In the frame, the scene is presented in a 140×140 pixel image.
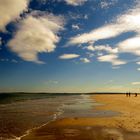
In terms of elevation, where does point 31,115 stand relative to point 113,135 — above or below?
above

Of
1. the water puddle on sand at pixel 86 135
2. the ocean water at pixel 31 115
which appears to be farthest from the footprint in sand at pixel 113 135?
the ocean water at pixel 31 115

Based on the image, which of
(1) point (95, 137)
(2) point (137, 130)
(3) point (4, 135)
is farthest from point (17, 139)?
(2) point (137, 130)

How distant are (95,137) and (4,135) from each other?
554 cm

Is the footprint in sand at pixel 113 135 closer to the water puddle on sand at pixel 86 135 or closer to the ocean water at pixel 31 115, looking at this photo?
the water puddle on sand at pixel 86 135

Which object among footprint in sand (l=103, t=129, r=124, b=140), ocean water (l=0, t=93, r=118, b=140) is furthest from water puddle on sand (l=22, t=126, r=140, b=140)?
ocean water (l=0, t=93, r=118, b=140)

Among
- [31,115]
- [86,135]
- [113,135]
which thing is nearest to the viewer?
[113,135]

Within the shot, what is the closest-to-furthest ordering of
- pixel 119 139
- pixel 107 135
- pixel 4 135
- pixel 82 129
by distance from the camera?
pixel 119 139, pixel 107 135, pixel 4 135, pixel 82 129

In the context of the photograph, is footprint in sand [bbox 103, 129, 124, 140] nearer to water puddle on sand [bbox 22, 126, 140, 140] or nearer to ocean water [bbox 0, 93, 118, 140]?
water puddle on sand [bbox 22, 126, 140, 140]

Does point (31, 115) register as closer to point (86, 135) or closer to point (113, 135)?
point (86, 135)

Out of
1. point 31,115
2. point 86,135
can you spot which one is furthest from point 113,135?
point 31,115

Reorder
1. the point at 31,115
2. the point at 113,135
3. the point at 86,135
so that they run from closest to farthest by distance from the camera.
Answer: the point at 113,135, the point at 86,135, the point at 31,115

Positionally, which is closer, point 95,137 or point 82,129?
point 95,137

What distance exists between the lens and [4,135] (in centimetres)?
1403

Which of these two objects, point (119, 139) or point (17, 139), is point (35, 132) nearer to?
point (17, 139)
